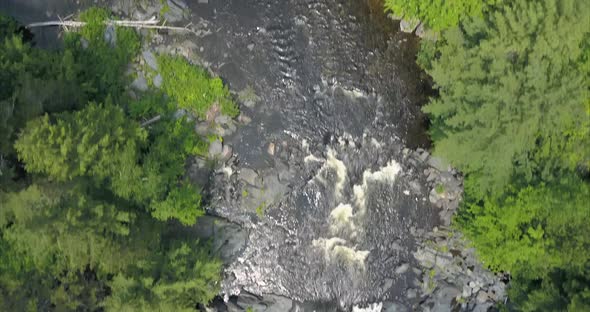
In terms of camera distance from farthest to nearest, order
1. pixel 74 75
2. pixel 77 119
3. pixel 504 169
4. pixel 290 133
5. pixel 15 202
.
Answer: pixel 290 133 → pixel 74 75 → pixel 504 169 → pixel 77 119 → pixel 15 202

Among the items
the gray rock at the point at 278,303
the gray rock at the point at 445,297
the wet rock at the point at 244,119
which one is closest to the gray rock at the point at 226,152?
the wet rock at the point at 244,119

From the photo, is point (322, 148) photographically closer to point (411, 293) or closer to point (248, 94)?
point (248, 94)

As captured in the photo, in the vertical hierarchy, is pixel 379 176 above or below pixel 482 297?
above

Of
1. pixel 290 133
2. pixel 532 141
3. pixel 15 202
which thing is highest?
pixel 532 141

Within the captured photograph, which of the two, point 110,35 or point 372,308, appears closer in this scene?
point 110,35

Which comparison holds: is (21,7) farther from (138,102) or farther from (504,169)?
(504,169)

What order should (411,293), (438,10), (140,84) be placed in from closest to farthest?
(438,10) → (140,84) → (411,293)

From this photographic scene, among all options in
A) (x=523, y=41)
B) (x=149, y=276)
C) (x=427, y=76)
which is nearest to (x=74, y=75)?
(x=149, y=276)

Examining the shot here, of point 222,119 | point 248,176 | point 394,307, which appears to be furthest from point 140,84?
point 394,307
